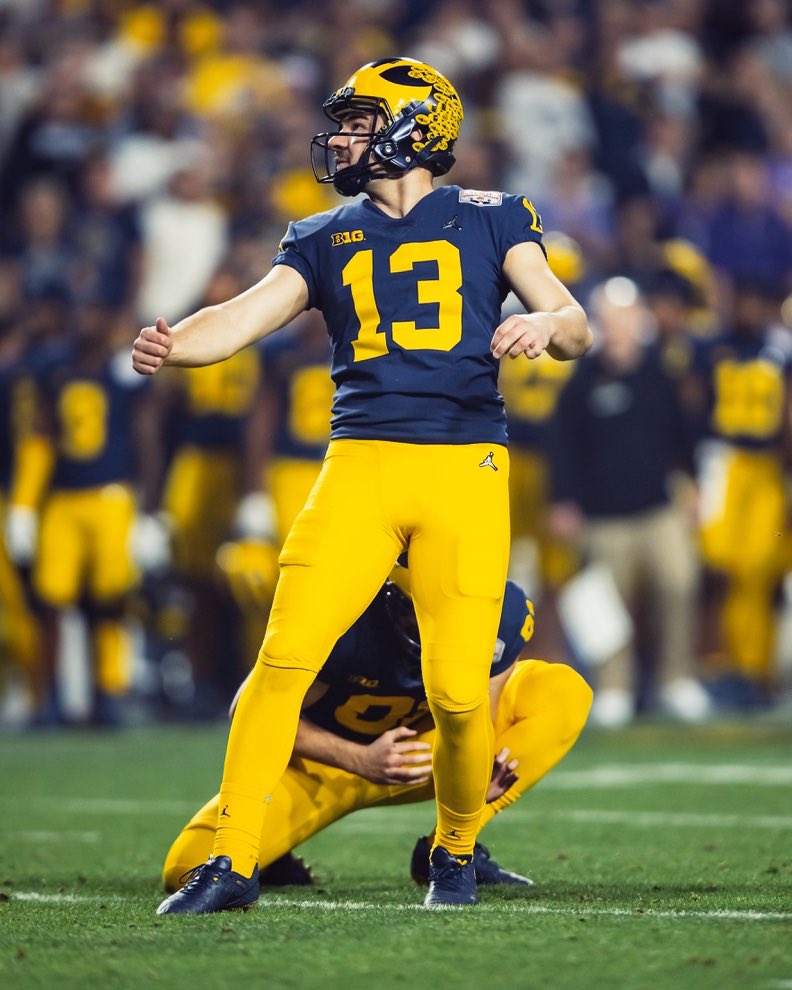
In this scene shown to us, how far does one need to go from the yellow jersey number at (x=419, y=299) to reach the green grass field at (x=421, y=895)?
107cm

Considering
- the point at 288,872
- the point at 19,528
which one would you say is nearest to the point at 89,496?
the point at 19,528

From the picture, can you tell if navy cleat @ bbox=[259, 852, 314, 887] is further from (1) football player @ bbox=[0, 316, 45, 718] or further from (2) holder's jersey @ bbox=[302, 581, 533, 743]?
(1) football player @ bbox=[0, 316, 45, 718]

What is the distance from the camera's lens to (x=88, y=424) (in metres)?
8.75

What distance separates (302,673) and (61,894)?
2.72 ft

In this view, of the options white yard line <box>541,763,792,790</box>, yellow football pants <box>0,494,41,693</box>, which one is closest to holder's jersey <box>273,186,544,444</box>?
white yard line <box>541,763,792,790</box>

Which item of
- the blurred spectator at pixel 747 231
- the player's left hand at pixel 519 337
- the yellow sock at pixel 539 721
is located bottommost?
the yellow sock at pixel 539 721

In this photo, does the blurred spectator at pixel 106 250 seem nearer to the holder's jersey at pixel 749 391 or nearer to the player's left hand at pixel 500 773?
the holder's jersey at pixel 749 391

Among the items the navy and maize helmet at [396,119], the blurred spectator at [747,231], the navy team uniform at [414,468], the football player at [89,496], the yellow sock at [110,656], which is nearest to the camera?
the navy team uniform at [414,468]

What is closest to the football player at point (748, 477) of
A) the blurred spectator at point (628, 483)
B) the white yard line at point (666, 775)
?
the blurred spectator at point (628, 483)

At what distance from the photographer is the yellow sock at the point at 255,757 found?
3408 millimetres

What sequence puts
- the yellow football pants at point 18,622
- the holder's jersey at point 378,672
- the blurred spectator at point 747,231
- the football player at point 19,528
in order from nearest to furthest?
the holder's jersey at point 378,672 → the football player at point 19,528 → the yellow football pants at point 18,622 → the blurred spectator at point 747,231

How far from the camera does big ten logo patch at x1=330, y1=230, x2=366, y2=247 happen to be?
12.0 feet

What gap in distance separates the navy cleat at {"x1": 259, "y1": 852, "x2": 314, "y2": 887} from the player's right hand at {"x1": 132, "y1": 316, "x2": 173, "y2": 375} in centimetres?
118

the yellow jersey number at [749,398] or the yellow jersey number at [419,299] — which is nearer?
the yellow jersey number at [419,299]
